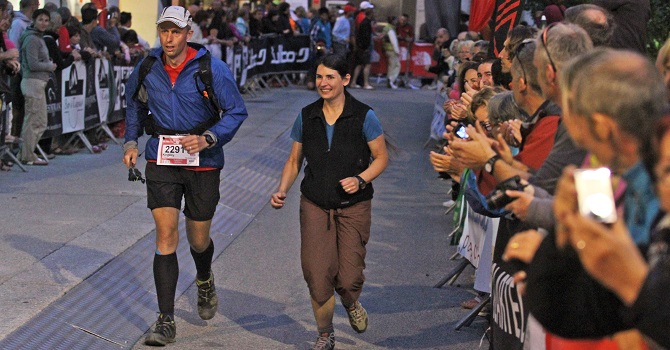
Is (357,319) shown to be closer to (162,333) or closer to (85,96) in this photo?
(162,333)

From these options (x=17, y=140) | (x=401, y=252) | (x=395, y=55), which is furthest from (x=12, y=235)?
(x=395, y=55)

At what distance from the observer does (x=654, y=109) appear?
2.53m

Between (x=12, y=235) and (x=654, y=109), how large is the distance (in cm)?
722

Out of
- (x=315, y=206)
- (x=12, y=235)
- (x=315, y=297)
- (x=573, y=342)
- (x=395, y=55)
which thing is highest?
(x=573, y=342)

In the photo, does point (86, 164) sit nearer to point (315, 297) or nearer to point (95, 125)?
point (95, 125)

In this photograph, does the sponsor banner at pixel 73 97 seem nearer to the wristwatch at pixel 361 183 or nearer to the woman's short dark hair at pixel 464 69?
the woman's short dark hair at pixel 464 69

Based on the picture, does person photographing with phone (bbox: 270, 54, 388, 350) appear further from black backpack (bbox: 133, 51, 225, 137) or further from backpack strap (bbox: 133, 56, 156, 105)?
backpack strap (bbox: 133, 56, 156, 105)

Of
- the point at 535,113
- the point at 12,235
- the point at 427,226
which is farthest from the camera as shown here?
the point at 427,226

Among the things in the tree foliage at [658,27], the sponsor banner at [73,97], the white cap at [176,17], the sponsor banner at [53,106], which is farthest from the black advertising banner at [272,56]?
the white cap at [176,17]

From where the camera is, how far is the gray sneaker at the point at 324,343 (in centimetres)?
655

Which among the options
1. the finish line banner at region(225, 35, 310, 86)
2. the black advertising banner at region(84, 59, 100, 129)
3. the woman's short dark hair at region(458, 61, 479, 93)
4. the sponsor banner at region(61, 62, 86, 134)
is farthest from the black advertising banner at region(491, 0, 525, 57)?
the finish line banner at region(225, 35, 310, 86)

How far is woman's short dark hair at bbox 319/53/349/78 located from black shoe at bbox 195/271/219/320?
5.33 ft

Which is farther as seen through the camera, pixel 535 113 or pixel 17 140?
pixel 17 140

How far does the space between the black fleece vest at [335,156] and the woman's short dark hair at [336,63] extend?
0.19m
